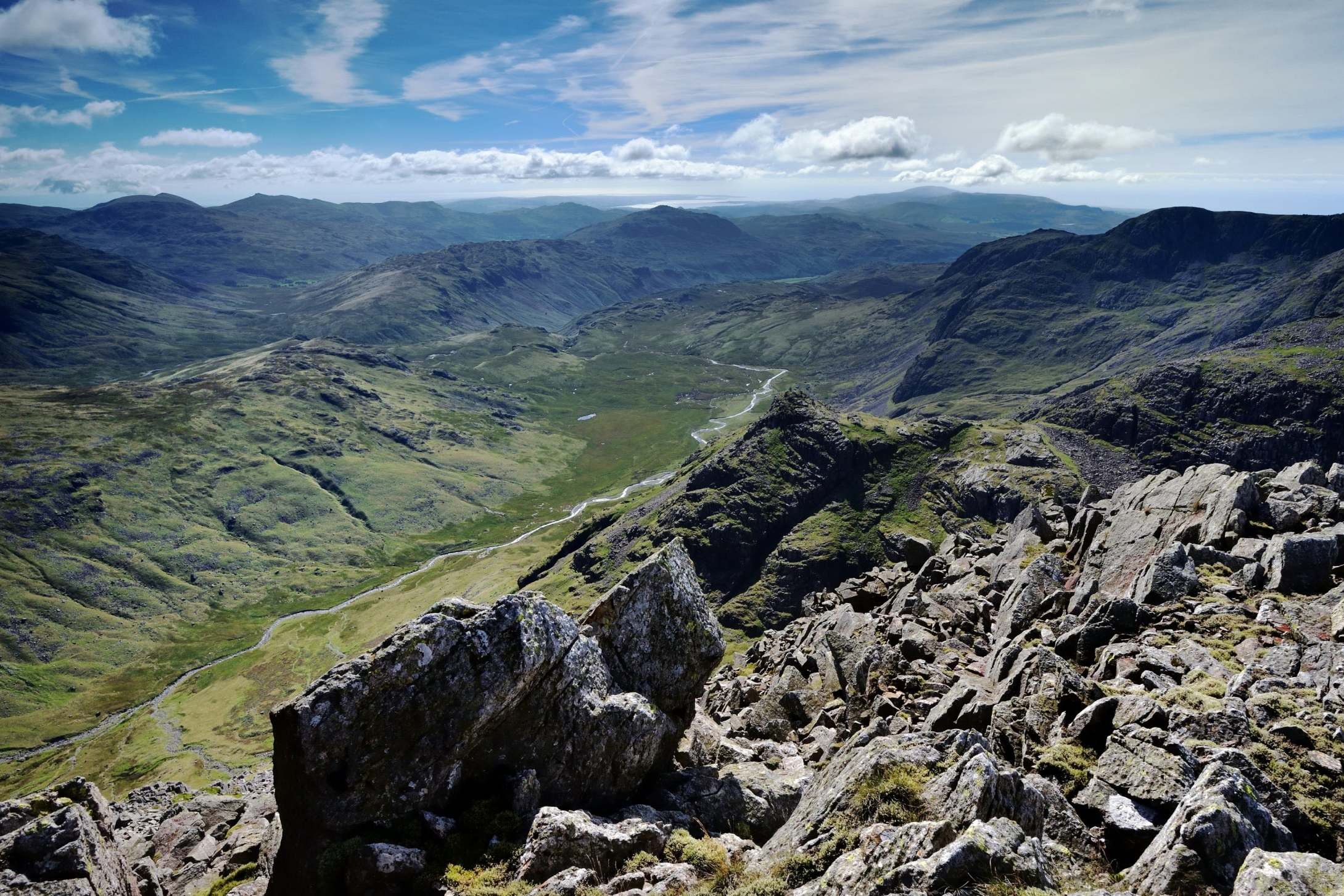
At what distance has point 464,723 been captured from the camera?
25406mm

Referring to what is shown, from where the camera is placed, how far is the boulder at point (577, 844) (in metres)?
22.2

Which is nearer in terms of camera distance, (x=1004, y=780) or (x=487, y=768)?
(x=1004, y=780)

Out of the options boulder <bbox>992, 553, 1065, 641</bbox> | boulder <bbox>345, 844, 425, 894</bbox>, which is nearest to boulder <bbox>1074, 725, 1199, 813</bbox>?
boulder <bbox>992, 553, 1065, 641</bbox>

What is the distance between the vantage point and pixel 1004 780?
62.6 ft

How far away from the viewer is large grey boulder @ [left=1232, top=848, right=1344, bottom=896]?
1339 cm

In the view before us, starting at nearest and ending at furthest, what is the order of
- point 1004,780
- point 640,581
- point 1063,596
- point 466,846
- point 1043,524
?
point 1004,780, point 466,846, point 640,581, point 1063,596, point 1043,524

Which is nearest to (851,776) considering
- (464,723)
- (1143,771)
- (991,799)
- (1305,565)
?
(991,799)

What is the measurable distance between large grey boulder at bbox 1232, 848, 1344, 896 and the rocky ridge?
6 cm

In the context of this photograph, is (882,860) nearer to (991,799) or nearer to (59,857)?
(991,799)

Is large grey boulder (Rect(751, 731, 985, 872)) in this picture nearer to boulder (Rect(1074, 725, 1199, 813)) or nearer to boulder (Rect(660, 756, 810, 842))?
boulder (Rect(1074, 725, 1199, 813))

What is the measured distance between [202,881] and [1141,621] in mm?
50087

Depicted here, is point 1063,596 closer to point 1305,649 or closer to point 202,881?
point 1305,649

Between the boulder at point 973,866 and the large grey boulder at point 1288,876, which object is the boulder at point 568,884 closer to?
the boulder at point 973,866

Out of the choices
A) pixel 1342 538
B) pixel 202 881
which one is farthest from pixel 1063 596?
pixel 202 881
